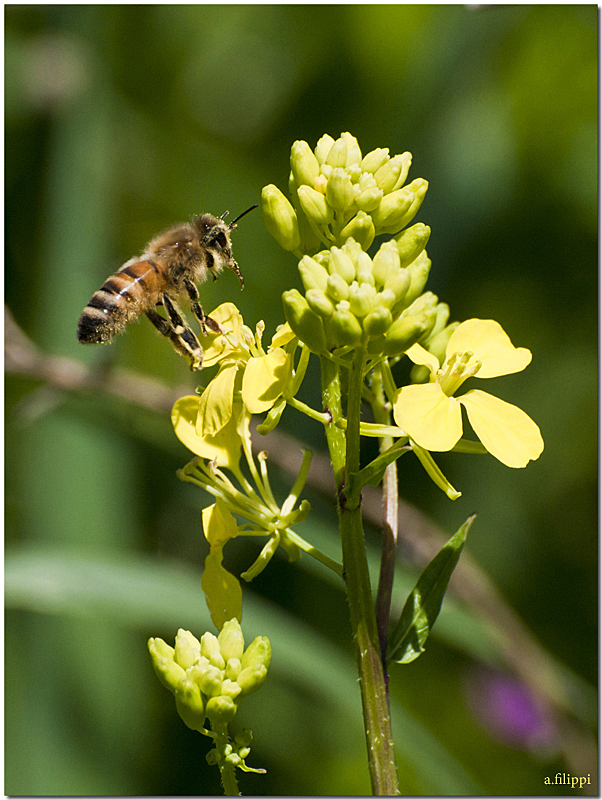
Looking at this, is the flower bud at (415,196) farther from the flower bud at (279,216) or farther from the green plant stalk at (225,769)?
the green plant stalk at (225,769)

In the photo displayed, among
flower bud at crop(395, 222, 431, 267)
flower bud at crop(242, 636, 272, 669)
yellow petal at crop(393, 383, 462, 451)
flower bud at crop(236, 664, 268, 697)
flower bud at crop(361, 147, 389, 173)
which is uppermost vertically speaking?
flower bud at crop(361, 147, 389, 173)

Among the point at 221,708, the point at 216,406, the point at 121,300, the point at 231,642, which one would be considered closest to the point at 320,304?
the point at 216,406

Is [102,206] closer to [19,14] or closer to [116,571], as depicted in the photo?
[19,14]

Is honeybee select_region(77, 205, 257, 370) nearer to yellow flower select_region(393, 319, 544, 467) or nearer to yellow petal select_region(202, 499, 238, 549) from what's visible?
yellow petal select_region(202, 499, 238, 549)

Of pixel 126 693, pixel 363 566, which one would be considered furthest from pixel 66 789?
pixel 363 566

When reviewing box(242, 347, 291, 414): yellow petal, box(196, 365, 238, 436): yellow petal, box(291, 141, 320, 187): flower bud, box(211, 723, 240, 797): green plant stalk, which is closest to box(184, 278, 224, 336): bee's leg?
box(196, 365, 238, 436): yellow petal
